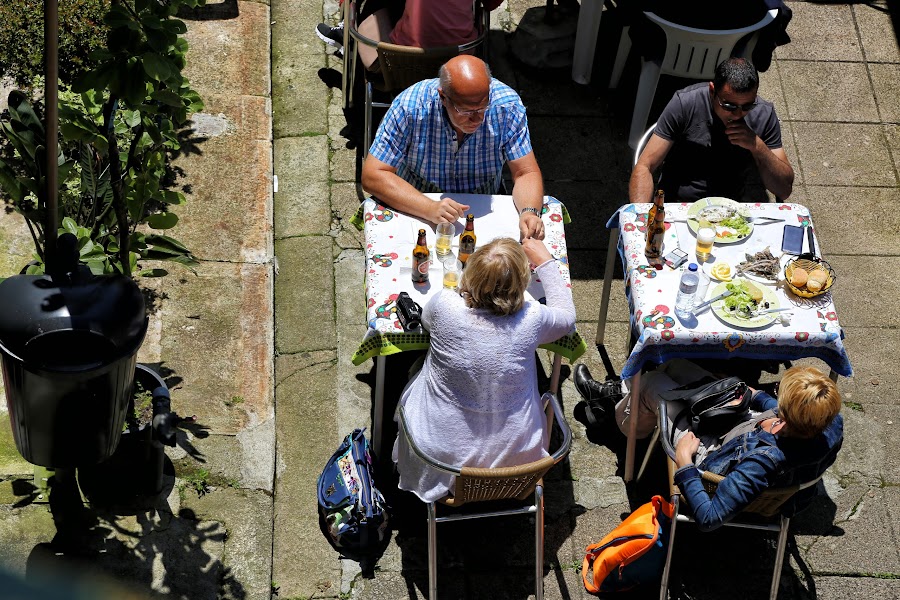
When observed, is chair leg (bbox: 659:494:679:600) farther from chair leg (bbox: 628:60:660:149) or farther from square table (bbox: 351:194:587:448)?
chair leg (bbox: 628:60:660:149)

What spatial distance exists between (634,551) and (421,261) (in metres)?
1.47

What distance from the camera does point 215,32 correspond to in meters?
6.83

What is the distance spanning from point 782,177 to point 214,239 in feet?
9.87

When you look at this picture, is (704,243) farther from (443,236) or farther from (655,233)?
(443,236)

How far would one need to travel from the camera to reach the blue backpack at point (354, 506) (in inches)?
166

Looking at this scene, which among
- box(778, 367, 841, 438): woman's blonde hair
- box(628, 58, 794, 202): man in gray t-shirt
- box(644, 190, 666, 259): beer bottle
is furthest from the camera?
box(628, 58, 794, 202): man in gray t-shirt

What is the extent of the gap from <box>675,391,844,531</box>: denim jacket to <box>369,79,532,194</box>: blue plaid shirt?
5.87 feet

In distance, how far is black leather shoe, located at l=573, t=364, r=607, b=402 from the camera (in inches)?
193

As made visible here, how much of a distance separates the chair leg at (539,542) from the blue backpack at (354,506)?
2.19ft

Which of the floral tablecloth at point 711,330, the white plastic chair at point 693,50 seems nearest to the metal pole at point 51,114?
the floral tablecloth at point 711,330

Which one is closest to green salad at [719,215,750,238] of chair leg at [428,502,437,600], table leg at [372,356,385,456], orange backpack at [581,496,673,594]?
orange backpack at [581,496,673,594]

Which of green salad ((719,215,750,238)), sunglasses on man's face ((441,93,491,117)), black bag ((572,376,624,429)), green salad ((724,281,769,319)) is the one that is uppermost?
sunglasses on man's face ((441,93,491,117))

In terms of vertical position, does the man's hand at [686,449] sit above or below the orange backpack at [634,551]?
above

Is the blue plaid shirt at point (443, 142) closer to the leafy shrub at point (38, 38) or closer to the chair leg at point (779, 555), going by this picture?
the chair leg at point (779, 555)
